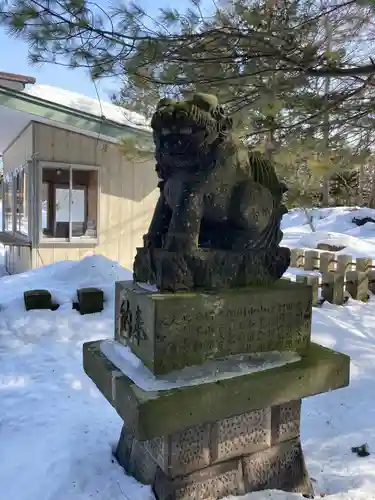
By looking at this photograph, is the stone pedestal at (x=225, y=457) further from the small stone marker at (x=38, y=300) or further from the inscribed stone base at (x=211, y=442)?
the small stone marker at (x=38, y=300)

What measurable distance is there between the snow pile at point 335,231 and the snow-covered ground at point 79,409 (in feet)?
20.0

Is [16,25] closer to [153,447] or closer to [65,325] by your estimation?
[65,325]

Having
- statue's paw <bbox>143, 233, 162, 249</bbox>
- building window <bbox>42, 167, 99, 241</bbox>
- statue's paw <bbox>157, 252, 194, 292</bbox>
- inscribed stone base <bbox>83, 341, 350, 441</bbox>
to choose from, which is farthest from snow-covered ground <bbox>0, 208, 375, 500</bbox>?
building window <bbox>42, 167, 99, 241</bbox>

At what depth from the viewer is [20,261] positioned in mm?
8797

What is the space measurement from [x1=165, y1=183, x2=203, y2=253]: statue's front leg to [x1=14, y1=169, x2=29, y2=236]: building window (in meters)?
6.80

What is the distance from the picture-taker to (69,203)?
315 inches

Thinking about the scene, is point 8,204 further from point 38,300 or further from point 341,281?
point 341,281

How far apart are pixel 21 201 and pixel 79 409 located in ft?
22.1

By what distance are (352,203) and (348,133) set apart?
60.7ft

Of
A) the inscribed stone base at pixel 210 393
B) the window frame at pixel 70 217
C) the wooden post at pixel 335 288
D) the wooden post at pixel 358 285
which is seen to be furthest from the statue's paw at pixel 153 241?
the window frame at pixel 70 217

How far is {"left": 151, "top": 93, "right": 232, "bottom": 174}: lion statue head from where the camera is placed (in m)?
2.10

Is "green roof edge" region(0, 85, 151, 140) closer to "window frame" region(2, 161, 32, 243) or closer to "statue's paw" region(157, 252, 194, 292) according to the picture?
"window frame" region(2, 161, 32, 243)

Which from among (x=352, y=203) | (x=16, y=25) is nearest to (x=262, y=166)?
(x=16, y=25)

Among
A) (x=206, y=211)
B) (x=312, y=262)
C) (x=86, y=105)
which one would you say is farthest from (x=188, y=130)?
(x=312, y=262)
